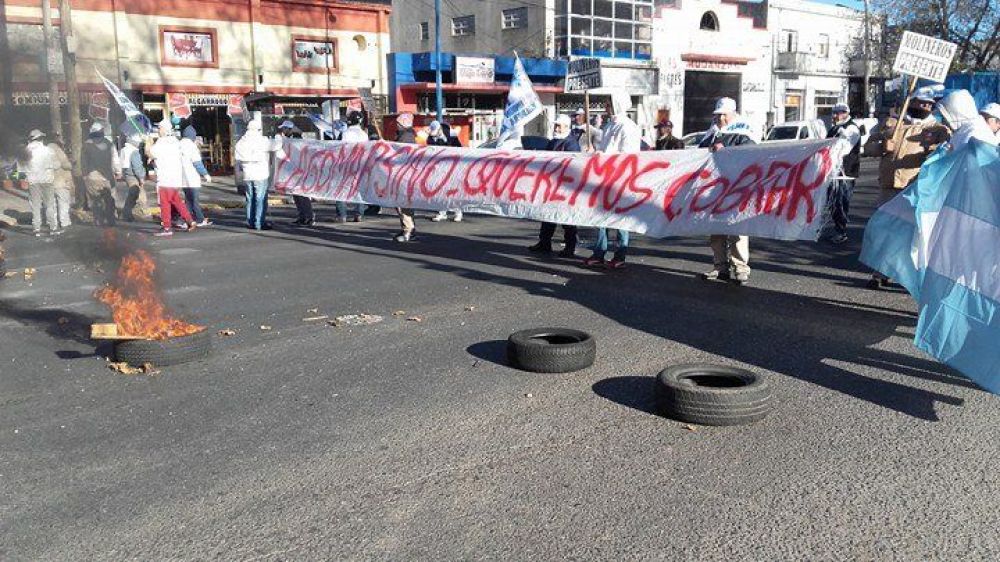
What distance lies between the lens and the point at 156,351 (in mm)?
6477

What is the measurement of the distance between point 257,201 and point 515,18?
95.1 ft

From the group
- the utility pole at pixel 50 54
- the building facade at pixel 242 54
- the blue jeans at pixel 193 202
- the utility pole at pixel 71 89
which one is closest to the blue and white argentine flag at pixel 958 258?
the utility pole at pixel 50 54

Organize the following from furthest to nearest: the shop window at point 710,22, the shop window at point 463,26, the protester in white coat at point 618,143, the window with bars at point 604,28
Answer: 1. the shop window at point 710,22
2. the shop window at point 463,26
3. the window with bars at point 604,28
4. the protester in white coat at point 618,143

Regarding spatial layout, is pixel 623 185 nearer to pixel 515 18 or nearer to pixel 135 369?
pixel 135 369

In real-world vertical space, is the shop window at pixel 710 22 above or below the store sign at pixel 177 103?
above

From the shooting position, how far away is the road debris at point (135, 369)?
6.43 metres

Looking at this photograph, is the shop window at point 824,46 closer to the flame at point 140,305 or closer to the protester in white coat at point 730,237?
the protester in white coat at point 730,237

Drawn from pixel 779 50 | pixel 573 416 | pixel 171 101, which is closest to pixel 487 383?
pixel 573 416

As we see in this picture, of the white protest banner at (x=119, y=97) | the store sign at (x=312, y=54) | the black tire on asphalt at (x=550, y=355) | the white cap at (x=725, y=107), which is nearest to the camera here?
the black tire on asphalt at (x=550, y=355)

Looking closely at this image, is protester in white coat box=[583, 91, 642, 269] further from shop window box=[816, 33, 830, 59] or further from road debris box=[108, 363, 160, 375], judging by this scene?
shop window box=[816, 33, 830, 59]

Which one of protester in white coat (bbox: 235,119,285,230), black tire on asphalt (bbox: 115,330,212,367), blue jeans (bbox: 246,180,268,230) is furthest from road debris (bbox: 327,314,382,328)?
blue jeans (bbox: 246,180,268,230)

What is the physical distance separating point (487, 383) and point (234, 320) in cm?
325

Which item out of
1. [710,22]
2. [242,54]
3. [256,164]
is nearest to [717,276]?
[256,164]

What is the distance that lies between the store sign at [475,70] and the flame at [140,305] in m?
29.9
